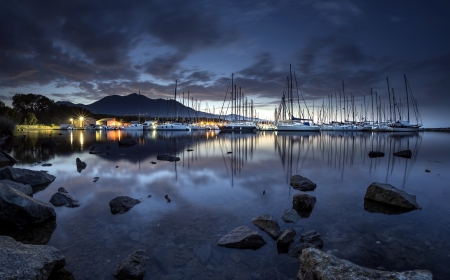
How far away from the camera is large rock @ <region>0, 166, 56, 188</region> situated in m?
11.8

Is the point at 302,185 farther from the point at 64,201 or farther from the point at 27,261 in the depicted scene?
the point at 27,261

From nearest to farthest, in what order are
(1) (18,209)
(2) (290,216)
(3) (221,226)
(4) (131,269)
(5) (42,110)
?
1. (4) (131,269)
2. (1) (18,209)
3. (3) (221,226)
4. (2) (290,216)
5. (5) (42,110)

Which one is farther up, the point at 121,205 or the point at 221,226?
the point at 121,205

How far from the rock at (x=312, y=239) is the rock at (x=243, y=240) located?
3.70ft

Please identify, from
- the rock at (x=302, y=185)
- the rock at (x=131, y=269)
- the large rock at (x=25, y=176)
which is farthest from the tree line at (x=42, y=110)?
the rock at (x=131, y=269)

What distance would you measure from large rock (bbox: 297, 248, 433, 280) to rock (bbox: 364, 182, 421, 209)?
635 cm

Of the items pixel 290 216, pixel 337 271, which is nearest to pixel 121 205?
pixel 290 216

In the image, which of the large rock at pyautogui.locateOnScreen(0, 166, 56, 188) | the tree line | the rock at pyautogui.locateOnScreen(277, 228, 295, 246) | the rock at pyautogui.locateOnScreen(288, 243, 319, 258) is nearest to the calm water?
the rock at pyautogui.locateOnScreen(288, 243, 319, 258)

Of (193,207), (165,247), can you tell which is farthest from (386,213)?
(165,247)

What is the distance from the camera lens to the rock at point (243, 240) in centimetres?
653

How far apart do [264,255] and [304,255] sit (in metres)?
1.38

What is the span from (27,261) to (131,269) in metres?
1.90

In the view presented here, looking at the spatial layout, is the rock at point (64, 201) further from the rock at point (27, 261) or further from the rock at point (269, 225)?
the rock at point (269, 225)

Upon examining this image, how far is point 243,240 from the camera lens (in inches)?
258
